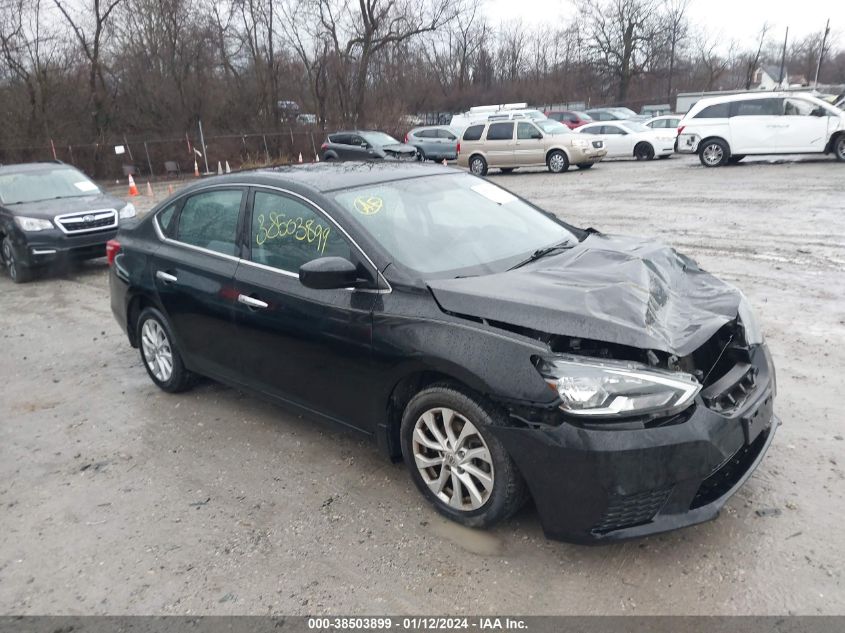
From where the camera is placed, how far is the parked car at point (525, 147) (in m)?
20.8

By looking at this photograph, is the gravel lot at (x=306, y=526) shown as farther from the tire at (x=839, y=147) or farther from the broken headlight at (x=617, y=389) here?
the tire at (x=839, y=147)

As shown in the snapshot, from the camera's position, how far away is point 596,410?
269 cm

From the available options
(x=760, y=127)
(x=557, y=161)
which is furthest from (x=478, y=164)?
(x=760, y=127)

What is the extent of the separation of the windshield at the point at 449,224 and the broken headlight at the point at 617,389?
0.99 meters

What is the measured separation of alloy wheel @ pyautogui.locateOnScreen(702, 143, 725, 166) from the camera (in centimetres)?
1836

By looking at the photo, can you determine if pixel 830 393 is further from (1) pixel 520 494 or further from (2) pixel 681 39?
(2) pixel 681 39

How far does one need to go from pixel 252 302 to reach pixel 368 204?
0.93 m

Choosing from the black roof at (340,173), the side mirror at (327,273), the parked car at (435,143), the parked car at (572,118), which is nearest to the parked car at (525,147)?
the parked car at (435,143)

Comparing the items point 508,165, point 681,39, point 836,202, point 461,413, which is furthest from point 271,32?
point 681,39

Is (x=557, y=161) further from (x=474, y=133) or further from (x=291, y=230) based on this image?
(x=291, y=230)

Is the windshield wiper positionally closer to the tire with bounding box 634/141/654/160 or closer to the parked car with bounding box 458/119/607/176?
the parked car with bounding box 458/119/607/176

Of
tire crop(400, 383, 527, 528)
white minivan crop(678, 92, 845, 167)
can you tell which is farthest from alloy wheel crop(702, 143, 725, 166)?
tire crop(400, 383, 527, 528)

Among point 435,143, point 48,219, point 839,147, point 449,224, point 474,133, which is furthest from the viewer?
point 435,143

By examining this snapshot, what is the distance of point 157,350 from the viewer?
5113mm
